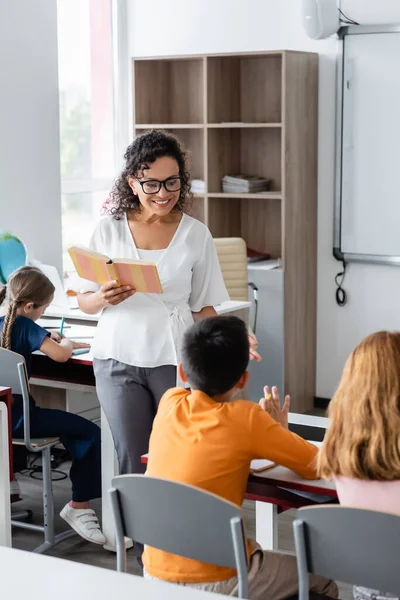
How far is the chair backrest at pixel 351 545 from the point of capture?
1805 millimetres

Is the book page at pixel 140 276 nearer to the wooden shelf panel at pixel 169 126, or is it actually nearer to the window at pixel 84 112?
the wooden shelf panel at pixel 169 126

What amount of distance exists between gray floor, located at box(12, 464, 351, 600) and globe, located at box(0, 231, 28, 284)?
0.98m

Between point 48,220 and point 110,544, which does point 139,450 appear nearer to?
point 110,544

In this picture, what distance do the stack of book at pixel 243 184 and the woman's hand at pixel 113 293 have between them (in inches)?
104

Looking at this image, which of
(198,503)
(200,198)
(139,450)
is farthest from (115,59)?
(198,503)

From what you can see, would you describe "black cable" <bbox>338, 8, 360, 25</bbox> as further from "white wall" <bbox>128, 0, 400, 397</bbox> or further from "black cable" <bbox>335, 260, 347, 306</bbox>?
"black cable" <bbox>335, 260, 347, 306</bbox>

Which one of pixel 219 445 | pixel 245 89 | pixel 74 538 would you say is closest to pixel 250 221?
pixel 245 89

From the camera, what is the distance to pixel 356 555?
186cm

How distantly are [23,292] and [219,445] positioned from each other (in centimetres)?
156

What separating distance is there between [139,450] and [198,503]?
110 centimetres

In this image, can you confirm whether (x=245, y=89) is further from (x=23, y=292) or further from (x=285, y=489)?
(x=285, y=489)

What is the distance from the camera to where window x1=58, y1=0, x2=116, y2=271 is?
5727 millimetres

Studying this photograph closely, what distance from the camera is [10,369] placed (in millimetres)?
3379

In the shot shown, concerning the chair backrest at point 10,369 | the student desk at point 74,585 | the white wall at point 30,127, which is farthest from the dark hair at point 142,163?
the white wall at point 30,127
